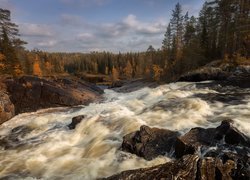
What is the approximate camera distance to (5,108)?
853 inches

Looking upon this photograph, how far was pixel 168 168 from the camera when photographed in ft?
23.2

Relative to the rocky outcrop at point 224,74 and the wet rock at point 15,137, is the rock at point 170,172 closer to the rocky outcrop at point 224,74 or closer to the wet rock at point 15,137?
the wet rock at point 15,137

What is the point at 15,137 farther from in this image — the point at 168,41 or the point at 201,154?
the point at 168,41

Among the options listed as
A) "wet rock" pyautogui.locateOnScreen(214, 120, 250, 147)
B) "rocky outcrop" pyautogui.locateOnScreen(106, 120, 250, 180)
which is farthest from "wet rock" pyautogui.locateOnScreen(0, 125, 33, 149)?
"wet rock" pyautogui.locateOnScreen(214, 120, 250, 147)

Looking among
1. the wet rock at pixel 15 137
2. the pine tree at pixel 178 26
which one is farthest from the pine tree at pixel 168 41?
the wet rock at pixel 15 137

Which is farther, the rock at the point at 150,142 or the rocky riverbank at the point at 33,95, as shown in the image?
the rocky riverbank at the point at 33,95

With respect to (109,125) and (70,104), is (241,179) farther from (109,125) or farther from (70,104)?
(70,104)

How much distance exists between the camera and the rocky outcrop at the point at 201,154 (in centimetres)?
691

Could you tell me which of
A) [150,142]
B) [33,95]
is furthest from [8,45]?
[150,142]

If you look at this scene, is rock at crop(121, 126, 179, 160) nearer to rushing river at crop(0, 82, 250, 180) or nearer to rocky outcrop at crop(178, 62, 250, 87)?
rushing river at crop(0, 82, 250, 180)

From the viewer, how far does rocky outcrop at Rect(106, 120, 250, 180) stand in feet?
22.7

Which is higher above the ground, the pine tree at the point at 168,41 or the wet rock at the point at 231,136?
the pine tree at the point at 168,41

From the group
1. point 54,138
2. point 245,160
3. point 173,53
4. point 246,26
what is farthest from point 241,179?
point 173,53

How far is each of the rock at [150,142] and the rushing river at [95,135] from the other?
344mm
